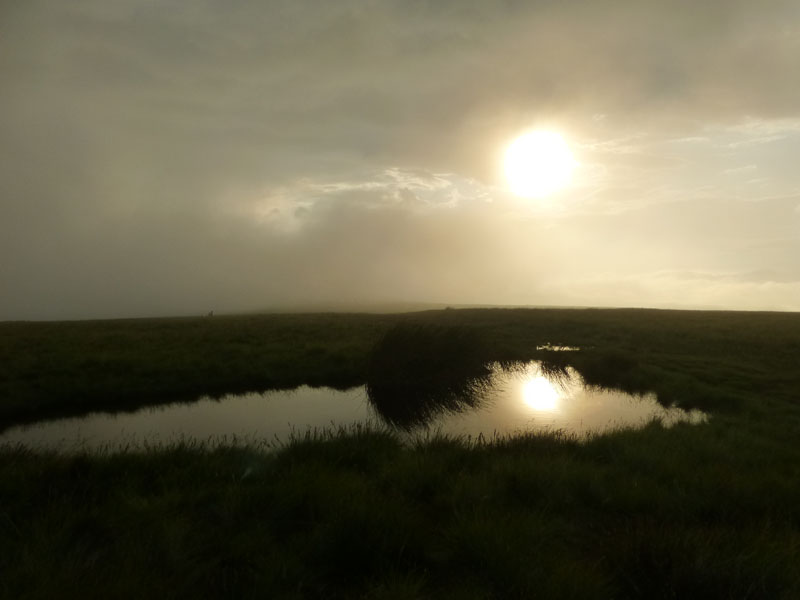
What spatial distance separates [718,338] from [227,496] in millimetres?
36134

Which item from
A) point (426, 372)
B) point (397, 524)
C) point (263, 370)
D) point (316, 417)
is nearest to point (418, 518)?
point (397, 524)

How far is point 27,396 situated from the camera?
14.6m

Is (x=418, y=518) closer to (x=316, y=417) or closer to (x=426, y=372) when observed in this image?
(x=316, y=417)

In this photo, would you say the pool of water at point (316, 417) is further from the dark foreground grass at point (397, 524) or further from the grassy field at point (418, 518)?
the dark foreground grass at point (397, 524)

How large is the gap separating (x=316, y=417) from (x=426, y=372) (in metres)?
6.25

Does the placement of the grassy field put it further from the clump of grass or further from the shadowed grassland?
the shadowed grassland

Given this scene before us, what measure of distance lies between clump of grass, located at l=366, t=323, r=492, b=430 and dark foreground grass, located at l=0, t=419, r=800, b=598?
7.27 metres

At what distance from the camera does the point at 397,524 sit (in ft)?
16.9

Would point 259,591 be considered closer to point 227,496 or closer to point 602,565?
point 227,496

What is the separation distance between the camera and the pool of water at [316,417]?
1148 centimetres

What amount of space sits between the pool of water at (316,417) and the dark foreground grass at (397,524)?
266cm

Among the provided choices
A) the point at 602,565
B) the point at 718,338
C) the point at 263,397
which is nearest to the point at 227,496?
the point at 602,565

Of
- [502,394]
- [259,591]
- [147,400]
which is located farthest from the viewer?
[502,394]

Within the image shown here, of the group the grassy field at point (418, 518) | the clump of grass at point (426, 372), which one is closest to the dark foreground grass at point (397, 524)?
the grassy field at point (418, 518)
